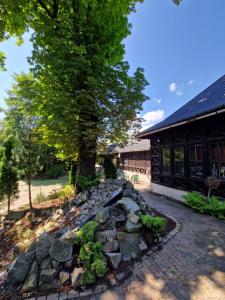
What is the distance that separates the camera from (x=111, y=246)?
3.69 m

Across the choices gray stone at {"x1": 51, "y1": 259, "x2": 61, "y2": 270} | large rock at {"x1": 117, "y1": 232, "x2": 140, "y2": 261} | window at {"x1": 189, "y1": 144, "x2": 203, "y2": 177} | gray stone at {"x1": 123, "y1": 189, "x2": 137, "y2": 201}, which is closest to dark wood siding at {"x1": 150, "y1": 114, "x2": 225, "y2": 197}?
window at {"x1": 189, "y1": 144, "x2": 203, "y2": 177}

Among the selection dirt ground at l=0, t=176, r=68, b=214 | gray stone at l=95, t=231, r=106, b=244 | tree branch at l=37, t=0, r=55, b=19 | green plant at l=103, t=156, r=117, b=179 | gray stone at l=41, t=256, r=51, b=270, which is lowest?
dirt ground at l=0, t=176, r=68, b=214

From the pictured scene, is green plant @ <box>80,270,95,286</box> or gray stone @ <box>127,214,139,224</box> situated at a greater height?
gray stone @ <box>127,214,139,224</box>

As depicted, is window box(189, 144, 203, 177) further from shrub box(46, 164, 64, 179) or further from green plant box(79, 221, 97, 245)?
shrub box(46, 164, 64, 179)

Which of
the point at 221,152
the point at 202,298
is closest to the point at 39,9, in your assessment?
the point at 221,152

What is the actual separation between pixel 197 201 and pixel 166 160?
3.33 metres

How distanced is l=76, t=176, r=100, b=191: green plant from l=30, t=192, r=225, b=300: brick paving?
3.48m

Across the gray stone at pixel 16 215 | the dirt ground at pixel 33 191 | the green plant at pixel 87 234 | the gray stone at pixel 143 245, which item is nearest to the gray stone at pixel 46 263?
the green plant at pixel 87 234

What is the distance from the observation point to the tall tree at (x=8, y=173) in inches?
343

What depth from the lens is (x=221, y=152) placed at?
620 cm

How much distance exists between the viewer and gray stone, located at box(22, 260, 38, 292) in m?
3.09

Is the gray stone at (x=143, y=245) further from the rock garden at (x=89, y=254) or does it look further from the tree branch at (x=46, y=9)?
the tree branch at (x=46, y=9)

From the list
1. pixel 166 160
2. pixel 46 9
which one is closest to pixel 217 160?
pixel 166 160

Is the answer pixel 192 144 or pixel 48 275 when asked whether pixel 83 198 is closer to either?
pixel 48 275
